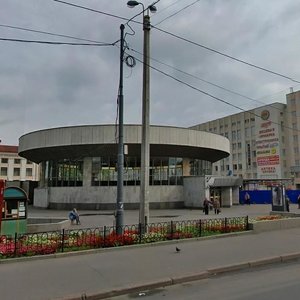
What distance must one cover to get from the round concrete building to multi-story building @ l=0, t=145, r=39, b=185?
91.2 metres

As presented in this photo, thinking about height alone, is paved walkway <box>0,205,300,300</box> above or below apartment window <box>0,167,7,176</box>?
below

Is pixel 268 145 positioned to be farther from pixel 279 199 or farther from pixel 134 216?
pixel 134 216

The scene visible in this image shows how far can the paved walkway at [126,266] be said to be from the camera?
8.16m

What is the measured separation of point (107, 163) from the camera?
38.1 m

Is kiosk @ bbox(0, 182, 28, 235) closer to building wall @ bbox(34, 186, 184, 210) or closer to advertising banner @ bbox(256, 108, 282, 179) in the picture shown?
building wall @ bbox(34, 186, 184, 210)

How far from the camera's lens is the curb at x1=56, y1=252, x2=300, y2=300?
7.85 meters

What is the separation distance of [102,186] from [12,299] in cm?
3034

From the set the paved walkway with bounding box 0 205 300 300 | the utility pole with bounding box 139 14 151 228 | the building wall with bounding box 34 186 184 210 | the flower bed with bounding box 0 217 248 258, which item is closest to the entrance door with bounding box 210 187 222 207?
the building wall with bounding box 34 186 184 210

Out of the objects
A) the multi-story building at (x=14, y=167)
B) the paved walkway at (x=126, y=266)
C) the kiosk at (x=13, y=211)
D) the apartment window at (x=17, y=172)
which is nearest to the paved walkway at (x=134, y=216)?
the kiosk at (x=13, y=211)

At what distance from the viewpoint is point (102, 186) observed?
3769 centimetres

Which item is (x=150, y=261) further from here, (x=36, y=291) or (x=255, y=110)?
(x=255, y=110)

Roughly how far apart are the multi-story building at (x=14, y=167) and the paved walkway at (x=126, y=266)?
394ft

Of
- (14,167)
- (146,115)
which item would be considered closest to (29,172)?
(14,167)

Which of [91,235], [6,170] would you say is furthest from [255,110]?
[91,235]
